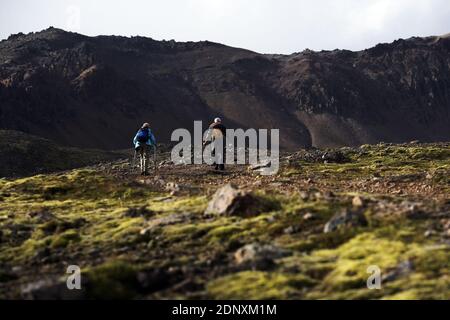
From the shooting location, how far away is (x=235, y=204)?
18047 mm

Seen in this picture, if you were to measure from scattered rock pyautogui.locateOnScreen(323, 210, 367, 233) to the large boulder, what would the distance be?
9.02 feet

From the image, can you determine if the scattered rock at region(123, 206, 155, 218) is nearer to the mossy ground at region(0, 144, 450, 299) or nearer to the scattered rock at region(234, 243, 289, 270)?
the mossy ground at region(0, 144, 450, 299)

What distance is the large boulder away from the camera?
58.7 feet

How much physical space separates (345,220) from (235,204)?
3.64 meters

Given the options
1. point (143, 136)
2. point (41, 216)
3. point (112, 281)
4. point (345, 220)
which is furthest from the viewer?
point (143, 136)

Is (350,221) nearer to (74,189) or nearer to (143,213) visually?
(143,213)

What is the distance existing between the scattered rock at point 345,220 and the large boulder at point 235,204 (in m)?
2.75

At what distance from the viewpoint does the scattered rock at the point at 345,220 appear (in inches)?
611

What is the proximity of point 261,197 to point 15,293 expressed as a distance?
830cm

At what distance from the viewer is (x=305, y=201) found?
18.5 meters

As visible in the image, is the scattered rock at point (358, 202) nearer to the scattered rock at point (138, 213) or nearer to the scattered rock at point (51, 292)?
the scattered rock at point (138, 213)

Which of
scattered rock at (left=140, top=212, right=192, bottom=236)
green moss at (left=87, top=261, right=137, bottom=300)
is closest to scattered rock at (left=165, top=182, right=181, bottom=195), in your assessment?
scattered rock at (left=140, top=212, right=192, bottom=236)

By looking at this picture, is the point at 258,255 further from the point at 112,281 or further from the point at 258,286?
the point at 112,281

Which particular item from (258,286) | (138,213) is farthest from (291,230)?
(138,213)
